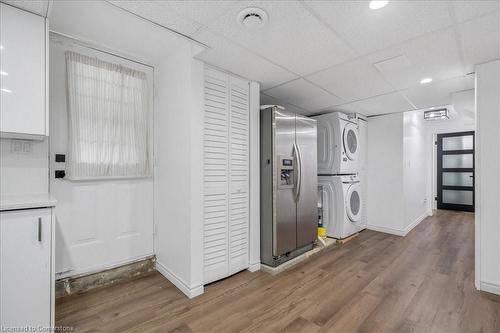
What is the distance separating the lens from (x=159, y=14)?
1.63m

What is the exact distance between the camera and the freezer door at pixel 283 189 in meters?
2.70

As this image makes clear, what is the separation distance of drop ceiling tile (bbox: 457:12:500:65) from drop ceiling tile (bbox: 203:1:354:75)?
83 centimetres

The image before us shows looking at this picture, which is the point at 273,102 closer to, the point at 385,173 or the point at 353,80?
the point at 353,80

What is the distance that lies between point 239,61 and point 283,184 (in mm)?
1479

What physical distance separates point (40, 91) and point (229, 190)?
68.6 inches

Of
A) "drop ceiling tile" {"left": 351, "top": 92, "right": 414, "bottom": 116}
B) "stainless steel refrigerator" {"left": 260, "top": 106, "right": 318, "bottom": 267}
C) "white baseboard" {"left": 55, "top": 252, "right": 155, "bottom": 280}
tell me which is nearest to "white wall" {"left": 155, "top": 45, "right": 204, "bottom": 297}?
"white baseboard" {"left": 55, "top": 252, "right": 155, "bottom": 280}

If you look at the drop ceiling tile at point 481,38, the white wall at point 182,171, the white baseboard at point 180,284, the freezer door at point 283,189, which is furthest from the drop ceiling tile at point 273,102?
the white baseboard at point 180,284

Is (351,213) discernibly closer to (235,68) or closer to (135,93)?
(235,68)

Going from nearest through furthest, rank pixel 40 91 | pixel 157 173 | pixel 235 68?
pixel 40 91
pixel 235 68
pixel 157 173

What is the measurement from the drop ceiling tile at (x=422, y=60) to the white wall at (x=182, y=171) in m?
1.77

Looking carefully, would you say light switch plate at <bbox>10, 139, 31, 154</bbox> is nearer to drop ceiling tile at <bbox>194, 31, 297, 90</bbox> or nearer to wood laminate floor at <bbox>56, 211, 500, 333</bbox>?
wood laminate floor at <bbox>56, 211, 500, 333</bbox>

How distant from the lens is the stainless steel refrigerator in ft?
8.89

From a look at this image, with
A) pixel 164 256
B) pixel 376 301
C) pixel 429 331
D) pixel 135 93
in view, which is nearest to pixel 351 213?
pixel 376 301

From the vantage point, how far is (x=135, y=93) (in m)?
2.48
